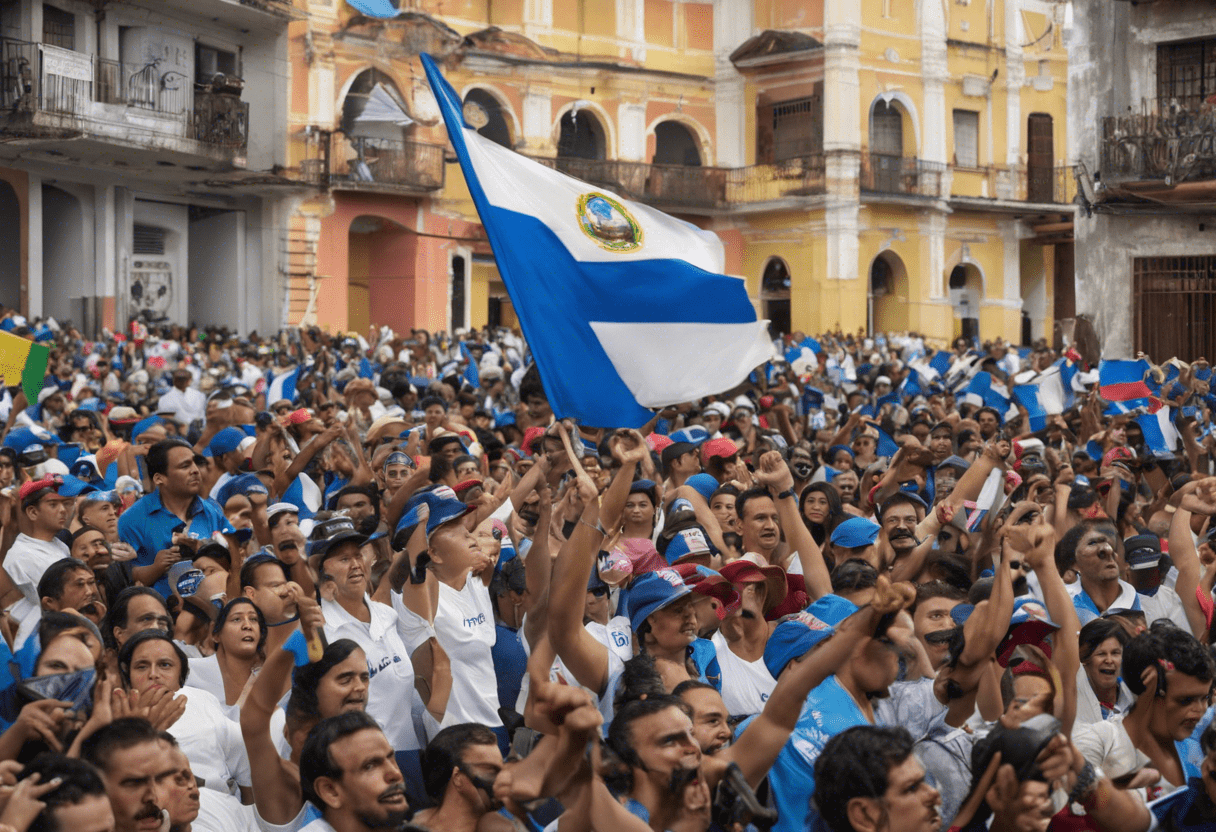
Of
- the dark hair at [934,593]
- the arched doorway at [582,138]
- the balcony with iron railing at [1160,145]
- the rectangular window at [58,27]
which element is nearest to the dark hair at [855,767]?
the dark hair at [934,593]

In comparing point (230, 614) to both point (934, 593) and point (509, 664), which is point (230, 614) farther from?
point (934, 593)

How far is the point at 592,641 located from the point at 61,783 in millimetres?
1773

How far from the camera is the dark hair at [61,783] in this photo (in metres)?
3.30

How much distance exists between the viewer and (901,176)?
103 feet

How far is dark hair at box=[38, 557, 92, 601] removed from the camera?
562cm

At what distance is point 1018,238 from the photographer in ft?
111

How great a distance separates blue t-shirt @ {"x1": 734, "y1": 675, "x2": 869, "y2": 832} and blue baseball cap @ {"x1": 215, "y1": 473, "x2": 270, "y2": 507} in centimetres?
372

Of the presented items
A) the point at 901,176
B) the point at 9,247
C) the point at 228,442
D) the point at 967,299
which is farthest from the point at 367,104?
the point at 228,442

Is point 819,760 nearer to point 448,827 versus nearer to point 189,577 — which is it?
point 448,827

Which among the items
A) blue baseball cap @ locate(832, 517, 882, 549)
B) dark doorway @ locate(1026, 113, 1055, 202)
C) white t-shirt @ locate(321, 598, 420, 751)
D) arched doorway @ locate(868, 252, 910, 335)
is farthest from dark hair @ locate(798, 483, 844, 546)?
dark doorway @ locate(1026, 113, 1055, 202)

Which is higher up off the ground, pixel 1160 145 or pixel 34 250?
pixel 1160 145

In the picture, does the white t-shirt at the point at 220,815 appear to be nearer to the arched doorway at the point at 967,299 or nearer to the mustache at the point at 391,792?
the mustache at the point at 391,792

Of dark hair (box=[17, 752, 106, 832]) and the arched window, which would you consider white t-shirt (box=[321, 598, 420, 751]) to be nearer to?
dark hair (box=[17, 752, 106, 832])

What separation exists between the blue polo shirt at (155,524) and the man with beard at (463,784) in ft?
11.1
